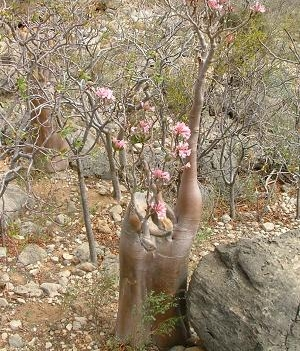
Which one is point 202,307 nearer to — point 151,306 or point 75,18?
point 151,306

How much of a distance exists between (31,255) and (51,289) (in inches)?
18.9

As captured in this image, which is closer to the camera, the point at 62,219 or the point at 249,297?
the point at 249,297

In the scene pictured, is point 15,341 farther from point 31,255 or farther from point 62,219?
point 62,219

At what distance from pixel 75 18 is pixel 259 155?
2.55 metres

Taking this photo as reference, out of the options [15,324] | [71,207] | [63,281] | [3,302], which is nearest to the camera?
[15,324]

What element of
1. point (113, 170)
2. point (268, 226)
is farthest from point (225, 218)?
point (113, 170)

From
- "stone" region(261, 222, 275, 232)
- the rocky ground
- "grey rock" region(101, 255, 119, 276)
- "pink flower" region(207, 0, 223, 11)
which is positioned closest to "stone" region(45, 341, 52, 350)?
the rocky ground

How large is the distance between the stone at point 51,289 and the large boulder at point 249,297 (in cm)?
A: 131

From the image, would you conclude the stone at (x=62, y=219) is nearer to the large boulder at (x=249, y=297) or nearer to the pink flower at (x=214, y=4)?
the large boulder at (x=249, y=297)

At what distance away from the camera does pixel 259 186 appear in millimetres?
6812

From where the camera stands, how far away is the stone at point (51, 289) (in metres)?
4.46

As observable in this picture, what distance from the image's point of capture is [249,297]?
3410 millimetres

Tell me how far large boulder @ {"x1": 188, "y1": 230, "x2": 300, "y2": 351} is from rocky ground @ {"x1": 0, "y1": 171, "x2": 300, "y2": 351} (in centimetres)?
40

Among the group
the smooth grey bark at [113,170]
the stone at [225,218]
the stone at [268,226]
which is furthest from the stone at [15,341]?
the stone at [268,226]
